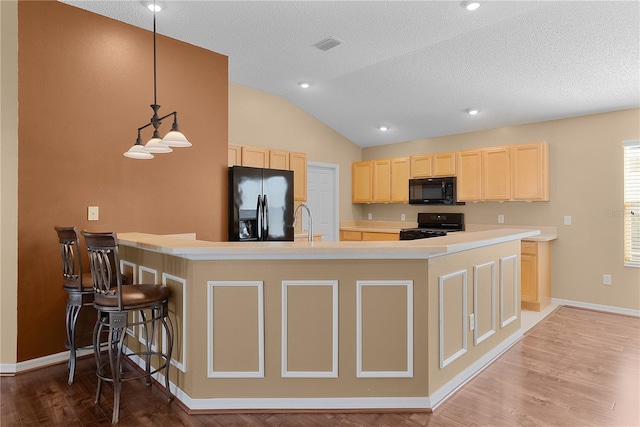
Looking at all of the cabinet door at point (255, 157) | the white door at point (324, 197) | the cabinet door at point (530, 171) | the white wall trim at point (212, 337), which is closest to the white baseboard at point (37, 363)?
the white wall trim at point (212, 337)

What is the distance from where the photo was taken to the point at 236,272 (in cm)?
238

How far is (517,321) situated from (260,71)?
3.96 metres

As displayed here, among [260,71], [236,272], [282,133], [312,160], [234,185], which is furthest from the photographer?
[312,160]

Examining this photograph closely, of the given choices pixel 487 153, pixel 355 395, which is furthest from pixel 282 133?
pixel 355 395

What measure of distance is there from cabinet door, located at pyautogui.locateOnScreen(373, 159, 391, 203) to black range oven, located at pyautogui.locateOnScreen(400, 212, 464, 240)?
710 millimetres

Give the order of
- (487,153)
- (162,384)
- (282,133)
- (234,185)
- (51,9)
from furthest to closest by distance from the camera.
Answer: (282,133)
(487,153)
(234,185)
(51,9)
(162,384)

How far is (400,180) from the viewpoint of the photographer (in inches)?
260

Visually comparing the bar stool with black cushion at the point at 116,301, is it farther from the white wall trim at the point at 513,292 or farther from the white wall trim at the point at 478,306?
the white wall trim at the point at 513,292

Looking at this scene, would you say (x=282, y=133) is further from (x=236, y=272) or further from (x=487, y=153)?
(x=236, y=272)

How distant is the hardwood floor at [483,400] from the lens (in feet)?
7.51

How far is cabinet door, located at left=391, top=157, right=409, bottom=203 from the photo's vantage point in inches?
257

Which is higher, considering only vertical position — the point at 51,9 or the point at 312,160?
the point at 51,9

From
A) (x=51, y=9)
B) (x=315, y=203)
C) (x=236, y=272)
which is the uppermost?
(x=51, y=9)

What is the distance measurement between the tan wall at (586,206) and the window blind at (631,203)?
6cm
